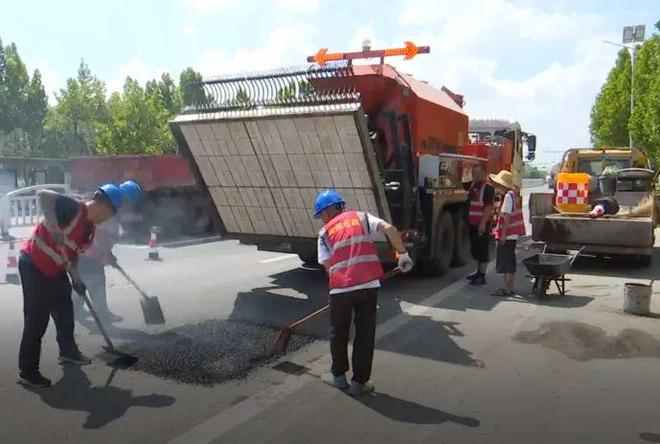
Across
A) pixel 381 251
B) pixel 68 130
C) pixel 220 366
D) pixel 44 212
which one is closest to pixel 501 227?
pixel 381 251

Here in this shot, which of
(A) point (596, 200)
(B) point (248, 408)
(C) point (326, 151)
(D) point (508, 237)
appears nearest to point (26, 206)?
(C) point (326, 151)

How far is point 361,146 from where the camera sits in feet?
20.3

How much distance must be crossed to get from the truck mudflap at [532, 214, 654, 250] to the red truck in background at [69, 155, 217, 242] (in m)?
7.13

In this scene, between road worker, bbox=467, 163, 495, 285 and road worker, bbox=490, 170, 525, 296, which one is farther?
road worker, bbox=467, 163, 495, 285

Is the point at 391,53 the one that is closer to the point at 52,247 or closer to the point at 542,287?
the point at 542,287

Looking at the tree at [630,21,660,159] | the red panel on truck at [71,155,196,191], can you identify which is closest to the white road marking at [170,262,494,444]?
the red panel on truck at [71,155,196,191]

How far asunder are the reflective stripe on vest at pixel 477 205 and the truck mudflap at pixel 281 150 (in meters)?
2.02

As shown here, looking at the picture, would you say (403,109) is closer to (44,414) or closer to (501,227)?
(501,227)

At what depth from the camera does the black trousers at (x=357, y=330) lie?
13.8 feet

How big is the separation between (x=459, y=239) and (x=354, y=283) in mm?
5505

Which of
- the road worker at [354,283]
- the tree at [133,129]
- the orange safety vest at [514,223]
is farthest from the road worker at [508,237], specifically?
the tree at [133,129]

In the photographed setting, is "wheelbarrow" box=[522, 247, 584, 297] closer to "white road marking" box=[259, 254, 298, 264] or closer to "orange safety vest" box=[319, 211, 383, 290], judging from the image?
"orange safety vest" box=[319, 211, 383, 290]

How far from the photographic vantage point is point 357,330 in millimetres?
4281

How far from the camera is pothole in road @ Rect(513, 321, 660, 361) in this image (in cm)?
512
